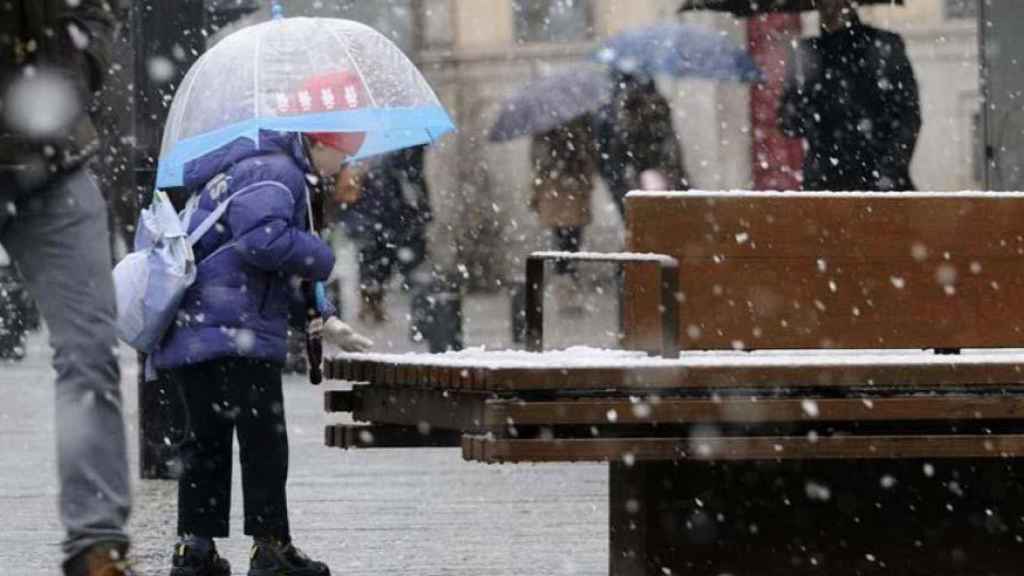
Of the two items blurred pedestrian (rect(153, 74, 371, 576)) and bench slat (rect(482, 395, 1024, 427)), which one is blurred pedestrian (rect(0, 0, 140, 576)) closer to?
bench slat (rect(482, 395, 1024, 427))

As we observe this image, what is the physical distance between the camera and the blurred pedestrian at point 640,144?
1543 centimetres


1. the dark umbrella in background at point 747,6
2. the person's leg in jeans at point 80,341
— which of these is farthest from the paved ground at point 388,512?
the dark umbrella in background at point 747,6

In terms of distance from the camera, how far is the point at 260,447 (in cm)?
756

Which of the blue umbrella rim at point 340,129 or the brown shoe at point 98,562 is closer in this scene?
the brown shoe at point 98,562

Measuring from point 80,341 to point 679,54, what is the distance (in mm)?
10374

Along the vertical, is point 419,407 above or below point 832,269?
below

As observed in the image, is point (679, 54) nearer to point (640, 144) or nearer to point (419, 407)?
point (640, 144)

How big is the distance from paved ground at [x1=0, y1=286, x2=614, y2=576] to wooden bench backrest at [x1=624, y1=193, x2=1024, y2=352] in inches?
53.6

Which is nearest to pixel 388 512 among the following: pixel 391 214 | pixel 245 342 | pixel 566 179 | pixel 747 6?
pixel 245 342

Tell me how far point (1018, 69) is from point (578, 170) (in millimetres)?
4943

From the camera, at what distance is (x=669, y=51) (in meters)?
15.8

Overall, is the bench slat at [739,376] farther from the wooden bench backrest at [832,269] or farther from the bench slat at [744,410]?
the wooden bench backrest at [832,269]

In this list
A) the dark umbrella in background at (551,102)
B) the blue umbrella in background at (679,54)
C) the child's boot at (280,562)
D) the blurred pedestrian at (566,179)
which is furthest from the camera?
the blurred pedestrian at (566,179)

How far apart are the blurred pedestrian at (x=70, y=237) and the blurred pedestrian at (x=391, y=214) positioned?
383 inches
